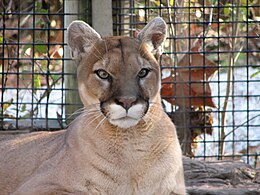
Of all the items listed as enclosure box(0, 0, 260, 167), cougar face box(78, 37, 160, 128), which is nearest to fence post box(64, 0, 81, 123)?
enclosure box(0, 0, 260, 167)

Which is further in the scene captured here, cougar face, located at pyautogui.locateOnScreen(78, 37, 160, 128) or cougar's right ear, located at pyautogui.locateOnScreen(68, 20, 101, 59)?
cougar's right ear, located at pyautogui.locateOnScreen(68, 20, 101, 59)

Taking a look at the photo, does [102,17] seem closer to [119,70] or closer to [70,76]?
[70,76]

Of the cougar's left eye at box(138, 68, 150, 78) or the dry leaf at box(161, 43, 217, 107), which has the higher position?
the cougar's left eye at box(138, 68, 150, 78)

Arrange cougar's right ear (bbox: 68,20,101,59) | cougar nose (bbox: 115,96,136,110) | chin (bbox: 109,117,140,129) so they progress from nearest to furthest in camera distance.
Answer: cougar nose (bbox: 115,96,136,110) < chin (bbox: 109,117,140,129) < cougar's right ear (bbox: 68,20,101,59)

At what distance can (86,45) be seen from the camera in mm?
5031

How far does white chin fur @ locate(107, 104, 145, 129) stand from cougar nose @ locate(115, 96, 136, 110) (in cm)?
2

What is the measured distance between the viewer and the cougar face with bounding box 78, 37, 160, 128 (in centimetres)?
445

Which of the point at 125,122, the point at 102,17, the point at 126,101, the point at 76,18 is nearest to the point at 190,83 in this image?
the point at 102,17

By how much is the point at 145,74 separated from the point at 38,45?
269cm

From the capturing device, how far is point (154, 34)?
510 cm

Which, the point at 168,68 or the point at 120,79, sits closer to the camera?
the point at 120,79

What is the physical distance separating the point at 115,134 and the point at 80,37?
2.39 ft

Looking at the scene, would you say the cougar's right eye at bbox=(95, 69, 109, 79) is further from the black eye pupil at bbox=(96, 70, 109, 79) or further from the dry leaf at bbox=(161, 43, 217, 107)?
the dry leaf at bbox=(161, 43, 217, 107)

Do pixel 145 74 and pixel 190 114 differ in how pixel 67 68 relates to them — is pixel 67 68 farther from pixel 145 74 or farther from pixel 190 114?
pixel 145 74
